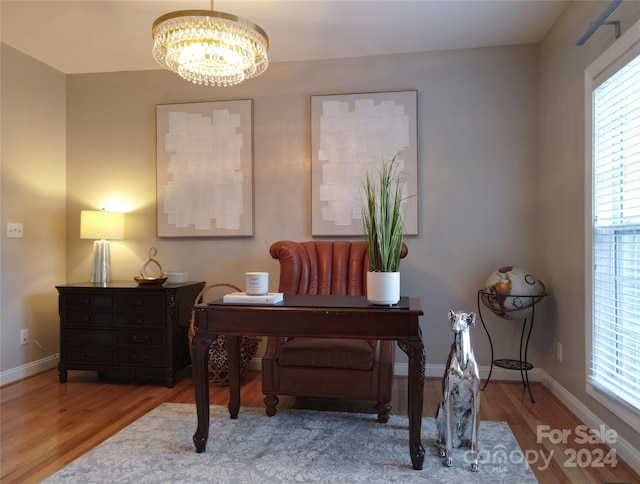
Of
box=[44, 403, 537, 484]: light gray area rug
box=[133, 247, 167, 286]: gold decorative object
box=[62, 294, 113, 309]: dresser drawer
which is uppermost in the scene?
box=[133, 247, 167, 286]: gold decorative object

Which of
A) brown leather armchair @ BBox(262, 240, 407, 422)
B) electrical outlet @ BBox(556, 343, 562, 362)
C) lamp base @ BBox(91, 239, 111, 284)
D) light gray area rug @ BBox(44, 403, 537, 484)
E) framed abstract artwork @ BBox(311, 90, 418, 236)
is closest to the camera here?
light gray area rug @ BBox(44, 403, 537, 484)

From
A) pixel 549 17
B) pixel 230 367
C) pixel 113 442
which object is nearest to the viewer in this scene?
pixel 113 442

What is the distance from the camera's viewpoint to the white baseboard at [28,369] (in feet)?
11.3

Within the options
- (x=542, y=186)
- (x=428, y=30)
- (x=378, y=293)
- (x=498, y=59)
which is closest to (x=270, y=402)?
(x=378, y=293)

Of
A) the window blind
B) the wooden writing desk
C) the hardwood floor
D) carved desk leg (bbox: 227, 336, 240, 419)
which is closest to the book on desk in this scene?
the wooden writing desk

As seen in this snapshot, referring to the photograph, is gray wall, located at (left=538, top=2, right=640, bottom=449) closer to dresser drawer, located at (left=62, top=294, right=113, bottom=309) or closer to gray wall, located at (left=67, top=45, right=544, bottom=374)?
gray wall, located at (left=67, top=45, right=544, bottom=374)

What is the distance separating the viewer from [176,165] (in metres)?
3.90

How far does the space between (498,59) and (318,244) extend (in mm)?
2116

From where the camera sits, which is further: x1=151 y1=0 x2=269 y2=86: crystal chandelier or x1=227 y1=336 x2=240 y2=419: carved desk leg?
x1=227 y1=336 x2=240 y2=419: carved desk leg

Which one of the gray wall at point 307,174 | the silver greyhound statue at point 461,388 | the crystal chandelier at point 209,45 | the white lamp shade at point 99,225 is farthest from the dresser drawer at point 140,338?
the silver greyhound statue at point 461,388

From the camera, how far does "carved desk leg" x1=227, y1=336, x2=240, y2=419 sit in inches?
106

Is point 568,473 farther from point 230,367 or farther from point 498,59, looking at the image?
point 498,59

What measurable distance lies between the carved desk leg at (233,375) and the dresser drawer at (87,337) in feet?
4.44

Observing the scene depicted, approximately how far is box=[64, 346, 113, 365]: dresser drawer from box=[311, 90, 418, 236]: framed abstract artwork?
1959mm
